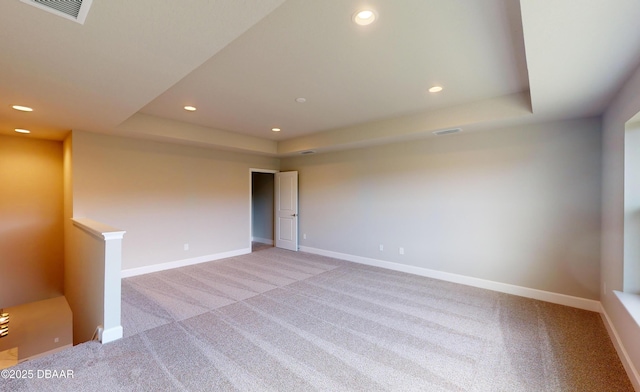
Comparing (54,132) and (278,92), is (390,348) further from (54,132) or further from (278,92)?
(54,132)

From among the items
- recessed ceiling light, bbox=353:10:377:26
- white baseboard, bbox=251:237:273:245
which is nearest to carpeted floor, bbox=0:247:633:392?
recessed ceiling light, bbox=353:10:377:26

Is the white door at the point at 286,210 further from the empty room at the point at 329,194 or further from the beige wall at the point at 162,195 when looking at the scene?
the beige wall at the point at 162,195

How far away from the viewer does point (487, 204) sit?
403 cm

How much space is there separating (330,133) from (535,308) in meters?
4.13

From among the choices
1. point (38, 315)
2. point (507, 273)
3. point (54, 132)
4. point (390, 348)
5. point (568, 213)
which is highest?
point (54, 132)

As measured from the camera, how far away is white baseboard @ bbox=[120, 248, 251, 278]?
15.1ft

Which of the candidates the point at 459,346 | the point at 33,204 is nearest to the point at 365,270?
the point at 459,346

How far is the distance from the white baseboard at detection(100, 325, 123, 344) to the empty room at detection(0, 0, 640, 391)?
0.09 ft

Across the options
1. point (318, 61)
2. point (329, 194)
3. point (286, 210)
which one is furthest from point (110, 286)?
point (286, 210)

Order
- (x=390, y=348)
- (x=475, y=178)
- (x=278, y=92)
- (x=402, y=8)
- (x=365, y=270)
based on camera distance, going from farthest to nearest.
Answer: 1. (x=365, y=270)
2. (x=475, y=178)
3. (x=278, y=92)
4. (x=390, y=348)
5. (x=402, y=8)

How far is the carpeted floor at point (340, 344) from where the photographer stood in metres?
2.00

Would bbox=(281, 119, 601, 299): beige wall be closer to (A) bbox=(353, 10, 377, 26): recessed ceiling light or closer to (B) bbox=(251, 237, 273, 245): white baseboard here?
(B) bbox=(251, 237, 273, 245): white baseboard

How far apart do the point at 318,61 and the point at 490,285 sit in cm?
397

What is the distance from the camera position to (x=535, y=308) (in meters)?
3.31
